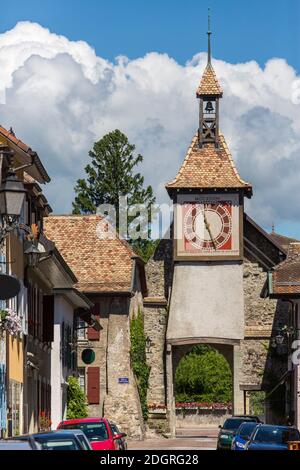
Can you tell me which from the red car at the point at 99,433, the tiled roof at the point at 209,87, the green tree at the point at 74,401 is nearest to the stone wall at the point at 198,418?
the tiled roof at the point at 209,87

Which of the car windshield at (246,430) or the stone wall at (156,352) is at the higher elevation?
the stone wall at (156,352)

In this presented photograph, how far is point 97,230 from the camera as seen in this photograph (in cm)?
6688

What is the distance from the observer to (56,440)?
15.4 metres

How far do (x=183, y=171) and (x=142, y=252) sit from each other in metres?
19.2

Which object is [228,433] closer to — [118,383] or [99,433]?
[99,433]

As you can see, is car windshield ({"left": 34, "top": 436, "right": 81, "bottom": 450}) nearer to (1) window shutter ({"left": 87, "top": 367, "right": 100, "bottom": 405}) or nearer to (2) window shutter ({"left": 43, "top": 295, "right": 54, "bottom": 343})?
(2) window shutter ({"left": 43, "top": 295, "right": 54, "bottom": 343})

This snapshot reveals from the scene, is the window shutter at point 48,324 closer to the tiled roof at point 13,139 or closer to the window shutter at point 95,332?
the tiled roof at point 13,139

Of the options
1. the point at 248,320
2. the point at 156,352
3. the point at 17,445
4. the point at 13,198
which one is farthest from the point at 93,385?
the point at 17,445

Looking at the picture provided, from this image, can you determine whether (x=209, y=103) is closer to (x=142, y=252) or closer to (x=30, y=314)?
(x=142, y=252)

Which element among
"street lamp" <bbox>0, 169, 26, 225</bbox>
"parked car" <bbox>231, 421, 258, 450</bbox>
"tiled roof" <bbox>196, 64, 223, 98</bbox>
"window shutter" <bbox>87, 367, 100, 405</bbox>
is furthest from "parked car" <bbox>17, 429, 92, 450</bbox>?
"tiled roof" <bbox>196, 64, 223, 98</bbox>

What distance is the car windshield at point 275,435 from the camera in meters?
29.8

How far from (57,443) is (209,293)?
5567 cm
